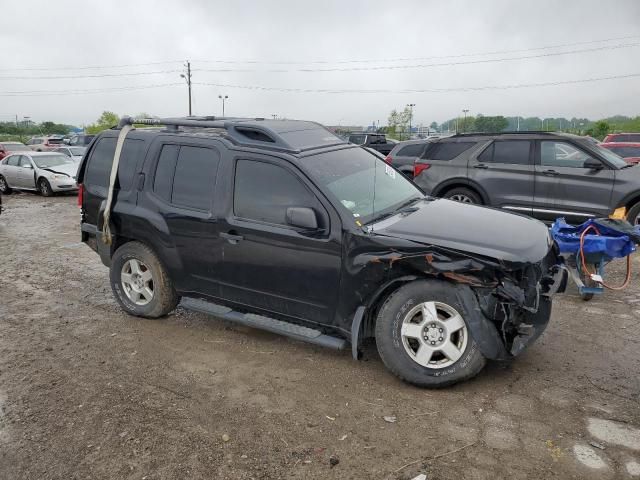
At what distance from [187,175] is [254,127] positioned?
0.78 meters

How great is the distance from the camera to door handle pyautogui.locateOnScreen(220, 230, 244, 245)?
442 centimetres

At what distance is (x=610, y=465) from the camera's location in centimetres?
293

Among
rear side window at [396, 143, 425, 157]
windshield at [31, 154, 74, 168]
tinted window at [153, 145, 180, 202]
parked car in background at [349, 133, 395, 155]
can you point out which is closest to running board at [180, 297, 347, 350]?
tinted window at [153, 145, 180, 202]

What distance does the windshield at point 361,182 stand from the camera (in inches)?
167

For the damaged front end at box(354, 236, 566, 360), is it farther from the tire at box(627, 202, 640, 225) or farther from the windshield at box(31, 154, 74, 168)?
the windshield at box(31, 154, 74, 168)

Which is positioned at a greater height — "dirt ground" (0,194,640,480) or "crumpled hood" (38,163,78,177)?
"crumpled hood" (38,163,78,177)

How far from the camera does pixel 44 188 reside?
1603 centimetres

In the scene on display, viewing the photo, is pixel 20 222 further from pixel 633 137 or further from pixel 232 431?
pixel 633 137

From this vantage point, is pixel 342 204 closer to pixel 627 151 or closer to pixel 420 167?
pixel 420 167

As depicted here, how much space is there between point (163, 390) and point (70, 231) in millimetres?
7319

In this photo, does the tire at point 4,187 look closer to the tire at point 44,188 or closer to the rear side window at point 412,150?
the tire at point 44,188

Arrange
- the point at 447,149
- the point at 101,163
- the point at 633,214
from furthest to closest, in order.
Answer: the point at 447,149, the point at 633,214, the point at 101,163

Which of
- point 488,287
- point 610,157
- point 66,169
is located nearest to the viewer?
point 488,287

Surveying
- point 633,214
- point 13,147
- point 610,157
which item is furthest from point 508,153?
point 13,147
